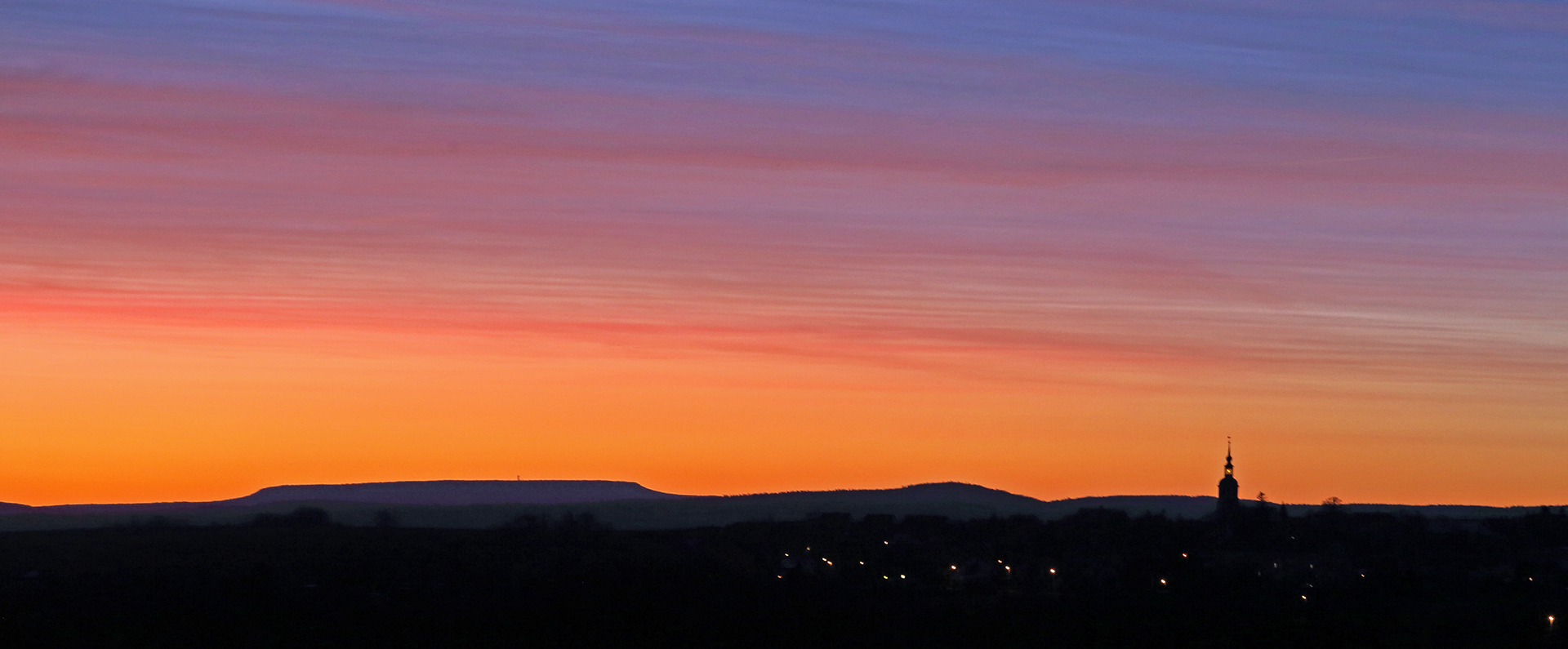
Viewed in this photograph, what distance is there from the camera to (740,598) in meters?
132

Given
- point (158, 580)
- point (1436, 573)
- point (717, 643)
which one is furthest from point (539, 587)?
point (1436, 573)

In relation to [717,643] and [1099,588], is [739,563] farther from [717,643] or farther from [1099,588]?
[717,643]

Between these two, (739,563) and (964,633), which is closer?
(964,633)

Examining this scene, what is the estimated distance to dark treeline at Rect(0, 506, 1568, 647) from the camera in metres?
112

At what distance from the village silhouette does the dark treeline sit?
1.22 ft

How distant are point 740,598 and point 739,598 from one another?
2.0 inches

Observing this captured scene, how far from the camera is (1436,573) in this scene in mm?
178000

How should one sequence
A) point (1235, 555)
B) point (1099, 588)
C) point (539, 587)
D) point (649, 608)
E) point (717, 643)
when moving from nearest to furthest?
point (717, 643)
point (649, 608)
point (539, 587)
point (1099, 588)
point (1235, 555)

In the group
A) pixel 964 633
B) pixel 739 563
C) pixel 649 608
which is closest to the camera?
pixel 964 633

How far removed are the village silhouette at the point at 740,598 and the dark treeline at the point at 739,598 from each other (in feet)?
1.22

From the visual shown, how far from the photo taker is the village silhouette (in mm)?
111750

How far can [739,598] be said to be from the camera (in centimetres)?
13200

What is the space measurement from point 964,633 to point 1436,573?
77204 millimetres

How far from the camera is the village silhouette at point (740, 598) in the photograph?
112 metres
